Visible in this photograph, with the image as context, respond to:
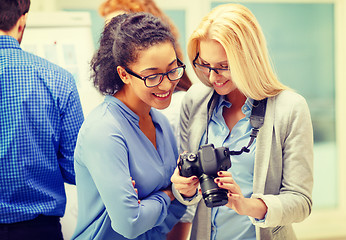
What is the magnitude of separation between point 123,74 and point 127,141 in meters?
0.22

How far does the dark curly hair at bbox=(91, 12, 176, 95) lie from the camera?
4.18 ft

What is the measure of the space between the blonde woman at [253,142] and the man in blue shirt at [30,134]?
52 centimetres

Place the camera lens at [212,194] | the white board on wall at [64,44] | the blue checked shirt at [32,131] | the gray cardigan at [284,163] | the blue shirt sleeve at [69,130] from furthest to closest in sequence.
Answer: the white board on wall at [64,44] < the blue shirt sleeve at [69,130] < the blue checked shirt at [32,131] < the gray cardigan at [284,163] < the camera lens at [212,194]

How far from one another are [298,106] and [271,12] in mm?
2661

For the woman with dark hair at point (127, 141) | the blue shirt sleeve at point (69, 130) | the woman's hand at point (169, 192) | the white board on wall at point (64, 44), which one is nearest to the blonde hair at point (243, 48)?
the woman with dark hair at point (127, 141)

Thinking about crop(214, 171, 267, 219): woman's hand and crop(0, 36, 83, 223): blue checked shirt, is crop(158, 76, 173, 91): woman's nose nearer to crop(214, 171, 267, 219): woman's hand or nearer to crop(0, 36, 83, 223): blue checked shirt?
crop(214, 171, 267, 219): woman's hand

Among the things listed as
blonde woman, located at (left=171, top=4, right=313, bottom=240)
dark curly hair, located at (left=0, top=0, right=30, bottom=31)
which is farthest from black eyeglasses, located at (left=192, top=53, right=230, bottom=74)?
dark curly hair, located at (left=0, top=0, right=30, bottom=31)

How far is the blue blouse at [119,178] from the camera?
119 centimetres

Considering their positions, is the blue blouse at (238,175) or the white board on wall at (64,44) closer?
the blue blouse at (238,175)

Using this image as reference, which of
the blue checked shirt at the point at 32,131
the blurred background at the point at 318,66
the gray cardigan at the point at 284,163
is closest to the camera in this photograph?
the gray cardigan at the point at 284,163

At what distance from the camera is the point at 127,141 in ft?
4.18

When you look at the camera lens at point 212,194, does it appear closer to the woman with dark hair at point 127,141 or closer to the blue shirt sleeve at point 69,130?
the woman with dark hair at point 127,141

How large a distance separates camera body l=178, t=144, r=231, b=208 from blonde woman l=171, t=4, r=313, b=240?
3 cm

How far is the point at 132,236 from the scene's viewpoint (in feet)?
4.04
